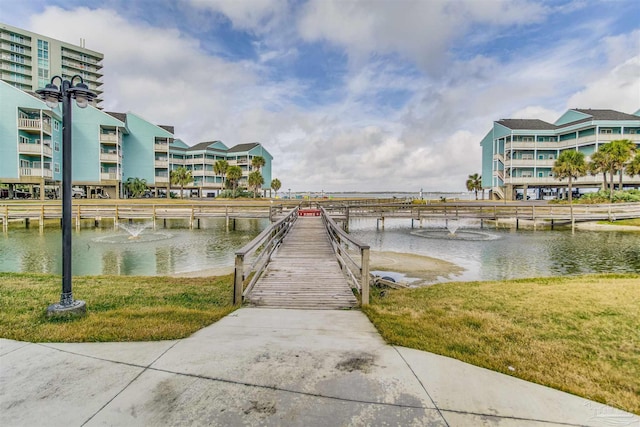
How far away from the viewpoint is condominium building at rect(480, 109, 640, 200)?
169ft

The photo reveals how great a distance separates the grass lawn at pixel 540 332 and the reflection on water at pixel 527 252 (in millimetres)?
5774

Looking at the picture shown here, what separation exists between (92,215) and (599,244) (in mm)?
41029

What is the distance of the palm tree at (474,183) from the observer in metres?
75.0

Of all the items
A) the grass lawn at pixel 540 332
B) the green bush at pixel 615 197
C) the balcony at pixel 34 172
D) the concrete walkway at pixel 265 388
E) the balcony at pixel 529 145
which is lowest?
the grass lawn at pixel 540 332

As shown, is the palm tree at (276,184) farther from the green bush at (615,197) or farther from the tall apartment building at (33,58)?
the green bush at (615,197)

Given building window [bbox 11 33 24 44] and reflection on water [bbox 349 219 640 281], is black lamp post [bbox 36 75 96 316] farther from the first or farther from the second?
building window [bbox 11 33 24 44]

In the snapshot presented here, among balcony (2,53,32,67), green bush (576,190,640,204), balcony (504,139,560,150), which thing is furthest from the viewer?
balcony (2,53,32,67)

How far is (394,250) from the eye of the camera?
20.6 metres

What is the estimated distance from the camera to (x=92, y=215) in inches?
1261

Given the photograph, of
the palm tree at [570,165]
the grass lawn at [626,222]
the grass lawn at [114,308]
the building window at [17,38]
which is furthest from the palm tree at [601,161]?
the building window at [17,38]

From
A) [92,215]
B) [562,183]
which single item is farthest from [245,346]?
[562,183]

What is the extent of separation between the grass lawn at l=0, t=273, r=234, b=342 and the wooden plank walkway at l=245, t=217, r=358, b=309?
0.97 metres

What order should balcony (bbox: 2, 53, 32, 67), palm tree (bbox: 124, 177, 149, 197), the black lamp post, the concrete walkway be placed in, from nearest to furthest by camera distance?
the concrete walkway, the black lamp post, palm tree (bbox: 124, 177, 149, 197), balcony (bbox: 2, 53, 32, 67)

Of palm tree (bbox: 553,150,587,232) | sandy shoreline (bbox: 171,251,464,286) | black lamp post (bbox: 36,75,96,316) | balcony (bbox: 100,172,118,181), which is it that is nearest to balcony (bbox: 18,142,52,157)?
balcony (bbox: 100,172,118,181)
